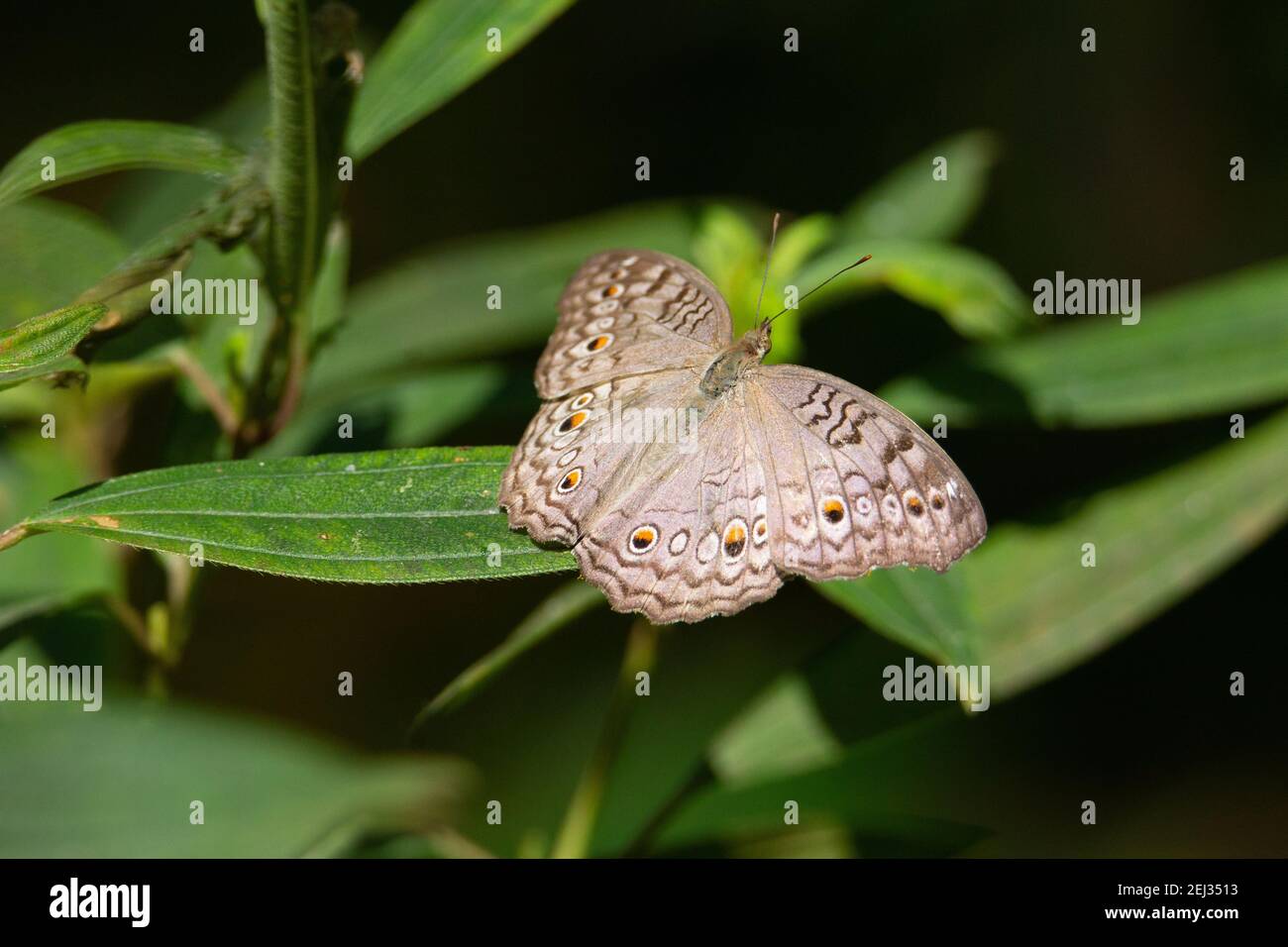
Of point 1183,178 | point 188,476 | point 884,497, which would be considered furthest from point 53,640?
point 1183,178

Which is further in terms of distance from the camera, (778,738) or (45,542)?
(778,738)

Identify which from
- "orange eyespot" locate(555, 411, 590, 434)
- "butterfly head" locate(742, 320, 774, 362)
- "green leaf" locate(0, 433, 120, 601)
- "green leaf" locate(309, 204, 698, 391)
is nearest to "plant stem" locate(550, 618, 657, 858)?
"orange eyespot" locate(555, 411, 590, 434)

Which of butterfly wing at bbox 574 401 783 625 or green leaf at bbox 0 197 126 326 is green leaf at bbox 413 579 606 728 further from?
green leaf at bbox 0 197 126 326

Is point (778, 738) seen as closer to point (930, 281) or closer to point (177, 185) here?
point (930, 281)

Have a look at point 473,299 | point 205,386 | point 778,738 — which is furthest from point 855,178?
point 205,386

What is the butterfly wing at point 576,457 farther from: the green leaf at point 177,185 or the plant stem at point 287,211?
the green leaf at point 177,185

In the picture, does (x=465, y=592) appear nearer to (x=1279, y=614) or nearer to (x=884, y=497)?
(x=884, y=497)
